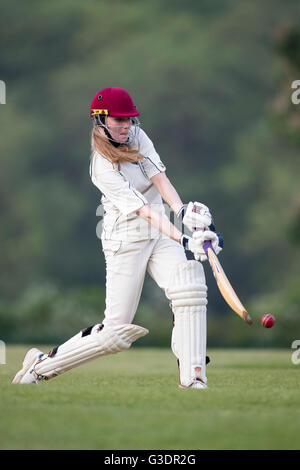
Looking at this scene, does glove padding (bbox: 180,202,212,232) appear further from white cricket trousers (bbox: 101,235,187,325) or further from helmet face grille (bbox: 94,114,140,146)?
helmet face grille (bbox: 94,114,140,146)

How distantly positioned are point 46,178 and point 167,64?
16.5 feet

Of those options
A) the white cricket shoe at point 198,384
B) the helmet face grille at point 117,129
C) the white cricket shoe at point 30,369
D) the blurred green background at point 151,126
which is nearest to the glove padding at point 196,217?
the helmet face grille at point 117,129

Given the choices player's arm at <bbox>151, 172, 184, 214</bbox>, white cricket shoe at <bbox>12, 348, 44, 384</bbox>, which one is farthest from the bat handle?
white cricket shoe at <bbox>12, 348, 44, 384</bbox>

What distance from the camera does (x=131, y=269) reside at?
4.39m

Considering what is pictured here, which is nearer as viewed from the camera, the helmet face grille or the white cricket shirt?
the white cricket shirt

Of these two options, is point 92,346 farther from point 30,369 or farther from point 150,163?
point 150,163

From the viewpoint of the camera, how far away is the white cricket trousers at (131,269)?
14.3 ft

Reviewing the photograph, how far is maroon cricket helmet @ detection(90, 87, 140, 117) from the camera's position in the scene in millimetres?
4379

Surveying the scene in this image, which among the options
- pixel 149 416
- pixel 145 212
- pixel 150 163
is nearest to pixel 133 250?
pixel 145 212

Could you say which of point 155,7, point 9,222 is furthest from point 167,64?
point 9,222

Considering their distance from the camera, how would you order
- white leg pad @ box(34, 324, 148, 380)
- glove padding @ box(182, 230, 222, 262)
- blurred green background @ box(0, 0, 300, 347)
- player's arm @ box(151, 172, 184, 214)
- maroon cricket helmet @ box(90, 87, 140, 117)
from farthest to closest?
blurred green background @ box(0, 0, 300, 347) → player's arm @ box(151, 172, 184, 214) → maroon cricket helmet @ box(90, 87, 140, 117) → white leg pad @ box(34, 324, 148, 380) → glove padding @ box(182, 230, 222, 262)

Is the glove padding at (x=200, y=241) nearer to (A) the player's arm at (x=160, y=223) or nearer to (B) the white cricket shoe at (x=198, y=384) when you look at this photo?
(A) the player's arm at (x=160, y=223)

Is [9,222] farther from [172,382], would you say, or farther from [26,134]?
[172,382]
